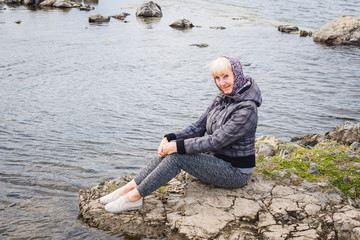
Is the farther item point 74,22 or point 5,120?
point 74,22

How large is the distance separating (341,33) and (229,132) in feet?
84.2

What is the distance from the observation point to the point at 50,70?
19.2 meters

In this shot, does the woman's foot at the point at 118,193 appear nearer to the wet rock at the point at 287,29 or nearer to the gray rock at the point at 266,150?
the gray rock at the point at 266,150

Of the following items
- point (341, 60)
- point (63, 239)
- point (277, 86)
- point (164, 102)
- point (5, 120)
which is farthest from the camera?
point (341, 60)

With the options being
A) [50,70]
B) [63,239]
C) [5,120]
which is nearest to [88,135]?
[5,120]

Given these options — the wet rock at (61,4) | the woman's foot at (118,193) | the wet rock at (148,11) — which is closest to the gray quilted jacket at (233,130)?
the woman's foot at (118,193)

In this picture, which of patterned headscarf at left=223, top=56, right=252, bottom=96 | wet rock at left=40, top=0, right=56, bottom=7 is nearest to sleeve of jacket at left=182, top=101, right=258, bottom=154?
patterned headscarf at left=223, top=56, right=252, bottom=96

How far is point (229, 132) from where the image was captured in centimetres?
566

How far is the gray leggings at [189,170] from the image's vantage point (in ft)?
19.2

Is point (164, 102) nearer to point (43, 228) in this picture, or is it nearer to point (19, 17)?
point (43, 228)

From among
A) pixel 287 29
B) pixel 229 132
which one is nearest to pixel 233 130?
pixel 229 132

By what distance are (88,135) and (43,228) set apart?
5.16 metres

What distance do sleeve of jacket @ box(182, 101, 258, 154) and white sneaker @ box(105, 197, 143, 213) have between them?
1158 mm

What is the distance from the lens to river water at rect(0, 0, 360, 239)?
26.1 feet
